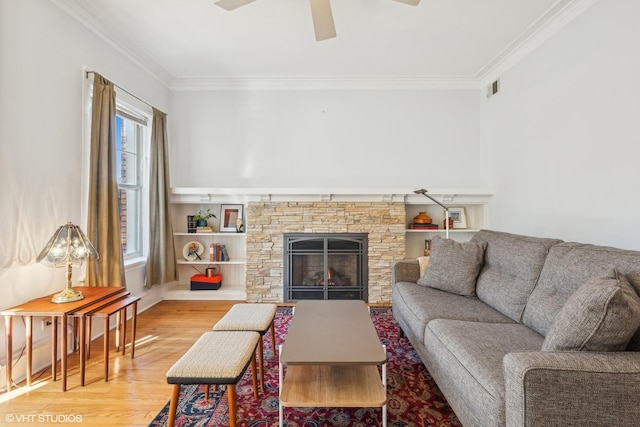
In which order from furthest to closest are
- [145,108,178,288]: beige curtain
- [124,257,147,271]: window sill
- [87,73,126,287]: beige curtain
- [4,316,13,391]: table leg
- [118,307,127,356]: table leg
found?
[145,108,178,288]: beige curtain < [124,257,147,271]: window sill < [87,73,126,287]: beige curtain < [118,307,127,356]: table leg < [4,316,13,391]: table leg

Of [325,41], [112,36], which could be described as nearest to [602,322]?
[325,41]

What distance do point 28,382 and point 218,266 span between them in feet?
7.24

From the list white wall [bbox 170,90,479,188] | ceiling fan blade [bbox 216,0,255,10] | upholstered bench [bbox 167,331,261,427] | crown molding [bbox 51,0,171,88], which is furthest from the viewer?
white wall [bbox 170,90,479,188]

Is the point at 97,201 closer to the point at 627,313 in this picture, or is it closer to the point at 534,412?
the point at 534,412

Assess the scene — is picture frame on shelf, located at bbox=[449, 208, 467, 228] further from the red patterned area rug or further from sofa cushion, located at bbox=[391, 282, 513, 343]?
the red patterned area rug

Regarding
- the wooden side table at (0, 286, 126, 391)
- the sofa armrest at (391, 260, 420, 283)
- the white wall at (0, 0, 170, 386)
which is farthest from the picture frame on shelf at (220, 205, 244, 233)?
the sofa armrest at (391, 260, 420, 283)

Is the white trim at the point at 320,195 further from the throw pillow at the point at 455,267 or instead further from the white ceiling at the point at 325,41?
the white ceiling at the point at 325,41

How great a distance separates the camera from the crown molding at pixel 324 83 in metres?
3.90

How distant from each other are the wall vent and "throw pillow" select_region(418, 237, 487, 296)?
209 centimetres

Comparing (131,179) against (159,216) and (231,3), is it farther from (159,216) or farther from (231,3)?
(231,3)

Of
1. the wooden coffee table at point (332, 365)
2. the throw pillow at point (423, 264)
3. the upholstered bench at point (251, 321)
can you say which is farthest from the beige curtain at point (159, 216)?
the throw pillow at point (423, 264)

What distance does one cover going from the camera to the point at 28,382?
6.42 feet

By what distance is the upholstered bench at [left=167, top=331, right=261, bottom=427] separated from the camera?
4.53 ft

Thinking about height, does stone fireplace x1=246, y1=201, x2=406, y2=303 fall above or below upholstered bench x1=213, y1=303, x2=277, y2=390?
above
